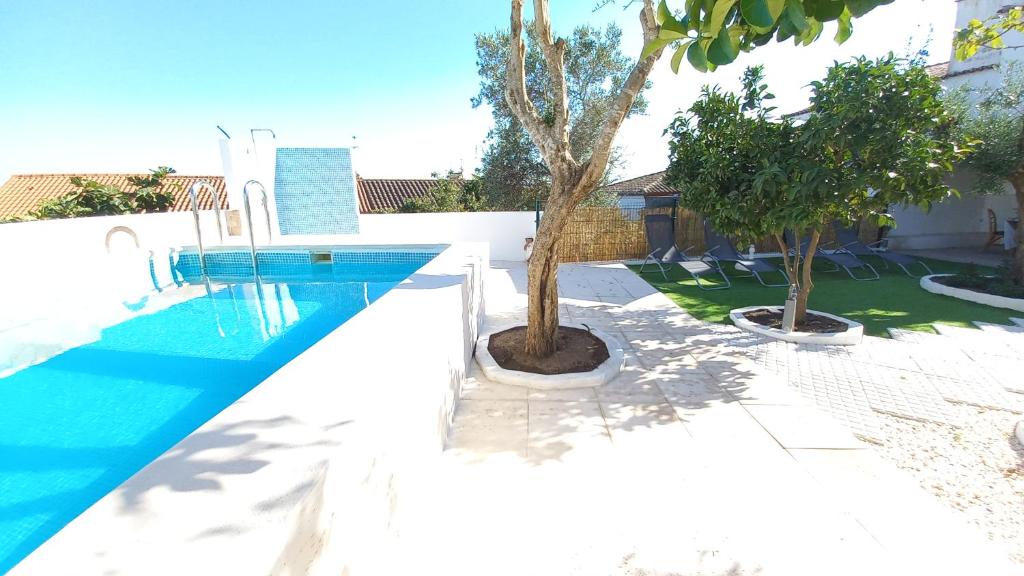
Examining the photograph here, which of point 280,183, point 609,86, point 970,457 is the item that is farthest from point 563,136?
point 280,183

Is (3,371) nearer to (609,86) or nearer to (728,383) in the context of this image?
(728,383)

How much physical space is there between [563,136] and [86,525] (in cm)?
341

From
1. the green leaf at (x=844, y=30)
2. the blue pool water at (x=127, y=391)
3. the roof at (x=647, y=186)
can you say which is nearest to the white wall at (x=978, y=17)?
the roof at (x=647, y=186)

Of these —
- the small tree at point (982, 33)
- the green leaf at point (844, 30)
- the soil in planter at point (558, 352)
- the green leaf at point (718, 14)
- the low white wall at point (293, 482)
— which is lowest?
the soil in planter at point (558, 352)

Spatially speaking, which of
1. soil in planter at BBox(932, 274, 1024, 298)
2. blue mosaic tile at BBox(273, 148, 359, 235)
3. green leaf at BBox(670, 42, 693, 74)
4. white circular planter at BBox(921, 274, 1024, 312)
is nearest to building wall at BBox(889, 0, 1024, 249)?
soil in planter at BBox(932, 274, 1024, 298)

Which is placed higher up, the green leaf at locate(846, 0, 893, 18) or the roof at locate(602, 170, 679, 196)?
the roof at locate(602, 170, 679, 196)

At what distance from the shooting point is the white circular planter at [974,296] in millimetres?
5809

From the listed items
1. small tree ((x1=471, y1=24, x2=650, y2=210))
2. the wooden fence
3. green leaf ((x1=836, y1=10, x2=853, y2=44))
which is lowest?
the wooden fence

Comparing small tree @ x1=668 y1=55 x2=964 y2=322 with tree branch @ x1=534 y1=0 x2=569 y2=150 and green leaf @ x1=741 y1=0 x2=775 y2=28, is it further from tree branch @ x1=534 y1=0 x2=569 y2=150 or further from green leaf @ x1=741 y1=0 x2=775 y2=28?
green leaf @ x1=741 y1=0 x2=775 y2=28

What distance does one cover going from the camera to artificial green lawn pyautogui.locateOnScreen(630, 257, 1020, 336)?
18.0 feet

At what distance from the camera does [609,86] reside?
12.2 metres

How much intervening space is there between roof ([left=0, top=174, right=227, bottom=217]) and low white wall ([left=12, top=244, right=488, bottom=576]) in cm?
1806

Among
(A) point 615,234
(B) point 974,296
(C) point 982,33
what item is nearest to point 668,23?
(C) point 982,33

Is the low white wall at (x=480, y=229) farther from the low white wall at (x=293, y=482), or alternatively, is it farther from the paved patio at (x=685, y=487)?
the low white wall at (x=293, y=482)
